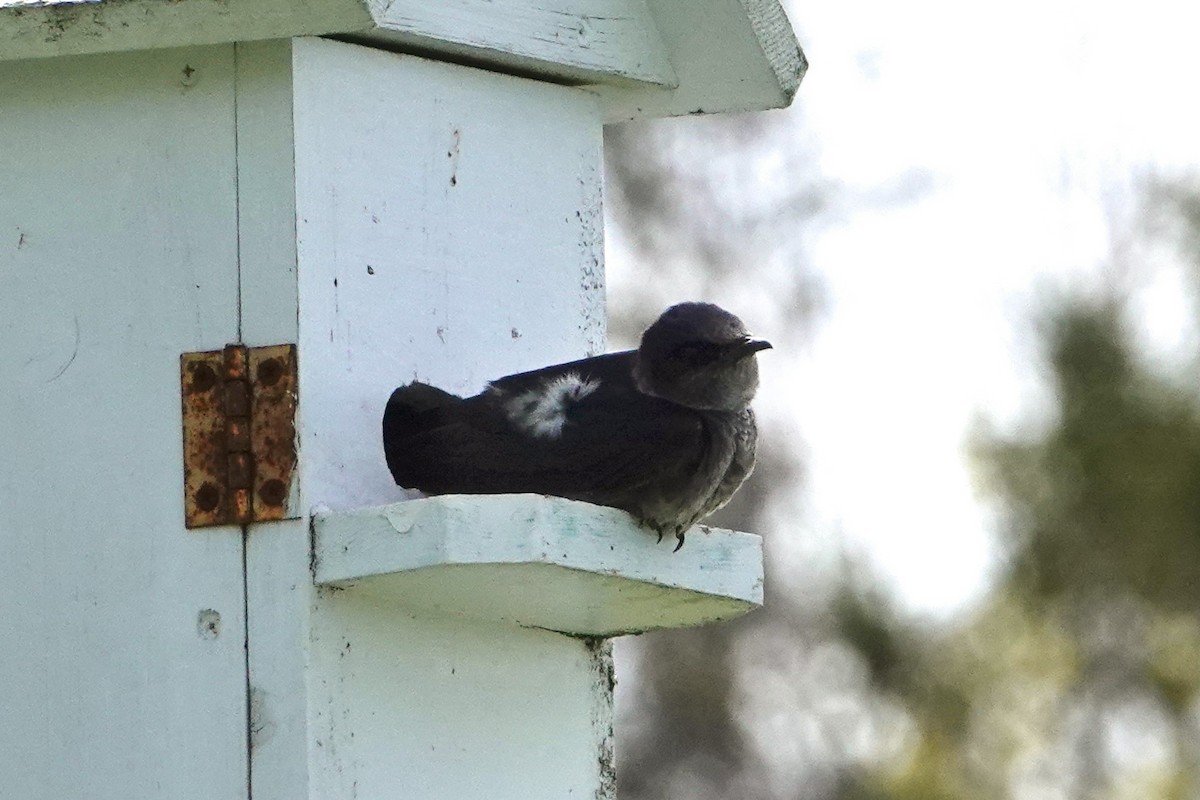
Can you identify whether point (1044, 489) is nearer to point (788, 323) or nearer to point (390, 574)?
point (788, 323)

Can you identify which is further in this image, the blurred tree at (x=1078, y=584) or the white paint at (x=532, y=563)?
the blurred tree at (x=1078, y=584)

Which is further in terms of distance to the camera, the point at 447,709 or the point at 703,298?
the point at 703,298

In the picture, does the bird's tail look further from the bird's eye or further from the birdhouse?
the bird's eye

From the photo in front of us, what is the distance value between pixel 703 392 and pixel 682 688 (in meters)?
5.96

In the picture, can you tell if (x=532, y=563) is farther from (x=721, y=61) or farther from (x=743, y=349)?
(x=721, y=61)

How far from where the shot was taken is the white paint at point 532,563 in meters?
3.08

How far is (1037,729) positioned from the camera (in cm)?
831

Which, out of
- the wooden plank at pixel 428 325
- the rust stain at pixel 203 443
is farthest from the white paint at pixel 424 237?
the rust stain at pixel 203 443

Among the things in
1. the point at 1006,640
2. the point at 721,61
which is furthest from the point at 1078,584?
the point at 721,61

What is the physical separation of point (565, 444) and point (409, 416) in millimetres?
206

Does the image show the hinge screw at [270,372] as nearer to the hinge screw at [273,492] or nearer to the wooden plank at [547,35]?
the hinge screw at [273,492]

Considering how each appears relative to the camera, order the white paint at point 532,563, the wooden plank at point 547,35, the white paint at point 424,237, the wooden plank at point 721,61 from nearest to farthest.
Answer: the white paint at point 532,563
the white paint at point 424,237
the wooden plank at point 547,35
the wooden plank at point 721,61

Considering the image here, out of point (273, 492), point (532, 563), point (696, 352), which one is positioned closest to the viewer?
point (532, 563)

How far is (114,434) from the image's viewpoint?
333 centimetres
